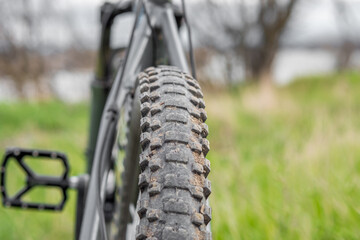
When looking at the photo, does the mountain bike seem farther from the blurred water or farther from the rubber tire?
the blurred water

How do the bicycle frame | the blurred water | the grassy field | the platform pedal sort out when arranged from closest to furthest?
the bicycle frame, the platform pedal, the grassy field, the blurred water

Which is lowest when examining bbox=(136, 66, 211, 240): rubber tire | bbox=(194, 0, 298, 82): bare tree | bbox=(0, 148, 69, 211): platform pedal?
bbox=(136, 66, 211, 240): rubber tire

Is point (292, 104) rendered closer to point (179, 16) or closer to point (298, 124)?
point (298, 124)

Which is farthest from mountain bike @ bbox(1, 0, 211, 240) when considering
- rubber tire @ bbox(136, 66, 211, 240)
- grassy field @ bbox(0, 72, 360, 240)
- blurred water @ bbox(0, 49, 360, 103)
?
blurred water @ bbox(0, 49, 360, 103)

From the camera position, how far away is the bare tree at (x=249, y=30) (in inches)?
331

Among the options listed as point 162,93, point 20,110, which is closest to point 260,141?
point 162,93

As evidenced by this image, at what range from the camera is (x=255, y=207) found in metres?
1.86

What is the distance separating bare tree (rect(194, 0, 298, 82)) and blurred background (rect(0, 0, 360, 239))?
0.07 feet

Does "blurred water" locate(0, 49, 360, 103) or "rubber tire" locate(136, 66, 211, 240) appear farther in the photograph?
"blurred water" locate(0, 49, 360, 103)

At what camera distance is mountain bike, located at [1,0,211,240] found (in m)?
0.69

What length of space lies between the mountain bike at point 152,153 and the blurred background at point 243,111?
57 cm

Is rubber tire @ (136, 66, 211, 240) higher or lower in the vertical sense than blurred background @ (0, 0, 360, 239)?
lower

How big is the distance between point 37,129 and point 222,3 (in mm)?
4396

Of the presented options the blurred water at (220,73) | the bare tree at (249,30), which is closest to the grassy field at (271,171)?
the blurred water at (220,73)
